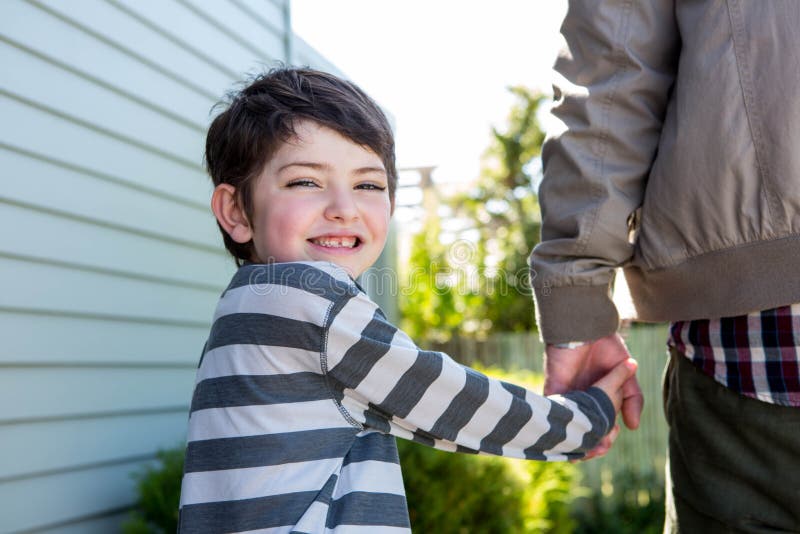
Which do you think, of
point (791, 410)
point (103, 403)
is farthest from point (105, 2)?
point (791, 410)

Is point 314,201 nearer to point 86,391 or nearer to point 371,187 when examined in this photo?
point 371,187

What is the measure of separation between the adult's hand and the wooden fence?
553 centimetres

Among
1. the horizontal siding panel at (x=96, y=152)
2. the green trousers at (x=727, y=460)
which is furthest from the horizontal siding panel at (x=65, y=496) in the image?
the green trousers at (x=727, y=460)

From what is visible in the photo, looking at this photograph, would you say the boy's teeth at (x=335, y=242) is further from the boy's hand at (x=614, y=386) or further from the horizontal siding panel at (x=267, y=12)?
the horizontal siding panel at (x=267, y=12)

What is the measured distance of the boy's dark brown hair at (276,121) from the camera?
1.63 metres

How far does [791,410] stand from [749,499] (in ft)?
0.60

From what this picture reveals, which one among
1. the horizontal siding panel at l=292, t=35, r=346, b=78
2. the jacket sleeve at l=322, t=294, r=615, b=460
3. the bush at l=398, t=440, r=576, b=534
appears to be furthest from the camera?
the horizontal siding panel at l=292, t=35, r=346, b=78

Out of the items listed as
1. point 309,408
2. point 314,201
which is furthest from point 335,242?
point 309,408

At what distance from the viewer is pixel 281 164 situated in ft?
5.28

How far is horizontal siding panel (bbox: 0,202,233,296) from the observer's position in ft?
8.11

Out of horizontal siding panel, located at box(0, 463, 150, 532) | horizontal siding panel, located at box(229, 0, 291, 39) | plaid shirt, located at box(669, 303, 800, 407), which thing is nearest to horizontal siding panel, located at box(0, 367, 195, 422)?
horizontal siding panel, located at box(0, 463, 150, 532)

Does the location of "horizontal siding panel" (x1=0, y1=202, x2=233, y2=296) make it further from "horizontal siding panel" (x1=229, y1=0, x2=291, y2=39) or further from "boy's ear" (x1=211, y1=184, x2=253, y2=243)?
"horizontal siding panel" (x1=229, y1=0, x2=291, y2=39)

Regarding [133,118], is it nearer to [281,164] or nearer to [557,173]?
[281,164]

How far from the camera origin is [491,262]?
10.9 m
